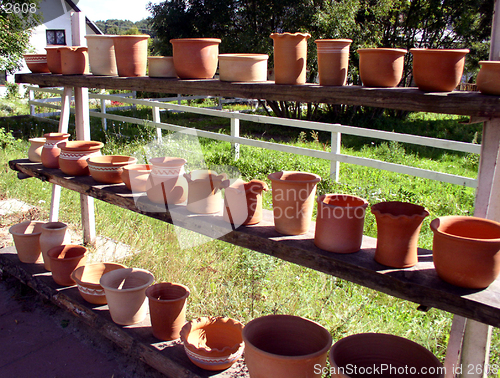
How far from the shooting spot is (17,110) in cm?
1252

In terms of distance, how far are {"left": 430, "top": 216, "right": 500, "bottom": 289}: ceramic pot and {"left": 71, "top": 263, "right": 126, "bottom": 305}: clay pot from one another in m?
1.85

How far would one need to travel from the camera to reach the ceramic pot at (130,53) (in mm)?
2134

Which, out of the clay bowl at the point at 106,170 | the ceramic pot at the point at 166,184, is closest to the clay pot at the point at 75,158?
the clay bowl at the point at 106,170

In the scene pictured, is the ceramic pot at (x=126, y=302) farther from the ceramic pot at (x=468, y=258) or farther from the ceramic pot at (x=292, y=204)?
the ceramic pot at (x=468, y=258)

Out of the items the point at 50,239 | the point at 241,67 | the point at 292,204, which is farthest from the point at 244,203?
the point at 50,239

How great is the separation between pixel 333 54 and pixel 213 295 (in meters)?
1.66

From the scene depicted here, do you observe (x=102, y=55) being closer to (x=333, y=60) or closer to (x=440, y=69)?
(x=333, y=60)

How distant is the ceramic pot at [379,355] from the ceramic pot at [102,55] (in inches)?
71.4

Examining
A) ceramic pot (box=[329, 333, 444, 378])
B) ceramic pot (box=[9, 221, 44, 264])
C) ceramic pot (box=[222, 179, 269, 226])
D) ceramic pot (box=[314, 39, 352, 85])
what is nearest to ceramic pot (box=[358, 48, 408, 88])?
ceramic pot (box=[314, 39, 352, 85])

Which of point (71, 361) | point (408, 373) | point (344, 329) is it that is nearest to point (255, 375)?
point (408, 373)

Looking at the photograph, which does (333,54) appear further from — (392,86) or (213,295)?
(213,295)

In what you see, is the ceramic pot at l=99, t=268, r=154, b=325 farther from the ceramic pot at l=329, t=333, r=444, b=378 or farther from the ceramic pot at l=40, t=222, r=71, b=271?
the ceramic pot at l=329, t=333, r=444, b=378

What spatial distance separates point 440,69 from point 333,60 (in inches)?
15.4

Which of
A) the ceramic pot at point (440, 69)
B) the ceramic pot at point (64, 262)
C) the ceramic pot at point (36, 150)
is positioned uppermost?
the ceramic pot at point (440, 69)
